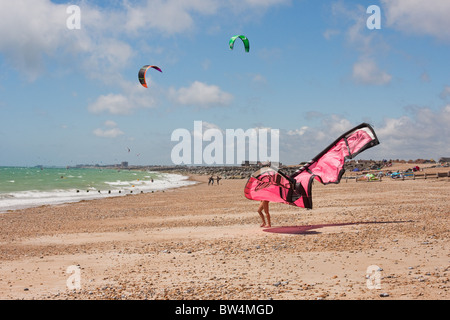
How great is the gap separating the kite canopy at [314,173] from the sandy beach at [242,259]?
3.70 ft

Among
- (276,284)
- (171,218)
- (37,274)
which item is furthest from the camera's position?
(171,218)

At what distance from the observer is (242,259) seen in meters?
9.11

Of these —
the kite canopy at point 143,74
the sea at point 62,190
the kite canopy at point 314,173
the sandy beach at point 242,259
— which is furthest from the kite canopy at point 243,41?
the sea at point 62,190

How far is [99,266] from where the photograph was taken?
928 centimetres

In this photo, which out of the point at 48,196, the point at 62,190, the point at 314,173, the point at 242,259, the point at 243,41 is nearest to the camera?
the point at 242,259

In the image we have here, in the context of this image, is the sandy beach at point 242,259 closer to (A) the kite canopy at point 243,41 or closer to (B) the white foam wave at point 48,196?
(A) the kite canopy at point 243,41

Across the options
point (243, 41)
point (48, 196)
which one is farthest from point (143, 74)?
point (48, 196)

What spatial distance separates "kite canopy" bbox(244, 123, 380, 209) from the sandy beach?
113 cm

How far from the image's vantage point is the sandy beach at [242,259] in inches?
269

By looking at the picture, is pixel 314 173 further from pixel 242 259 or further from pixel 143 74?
→ pixel 143 74

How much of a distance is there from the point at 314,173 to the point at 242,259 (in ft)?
17.0

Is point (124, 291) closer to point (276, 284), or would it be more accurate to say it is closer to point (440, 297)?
point (276, 284)

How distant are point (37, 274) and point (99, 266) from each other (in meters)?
1.35
